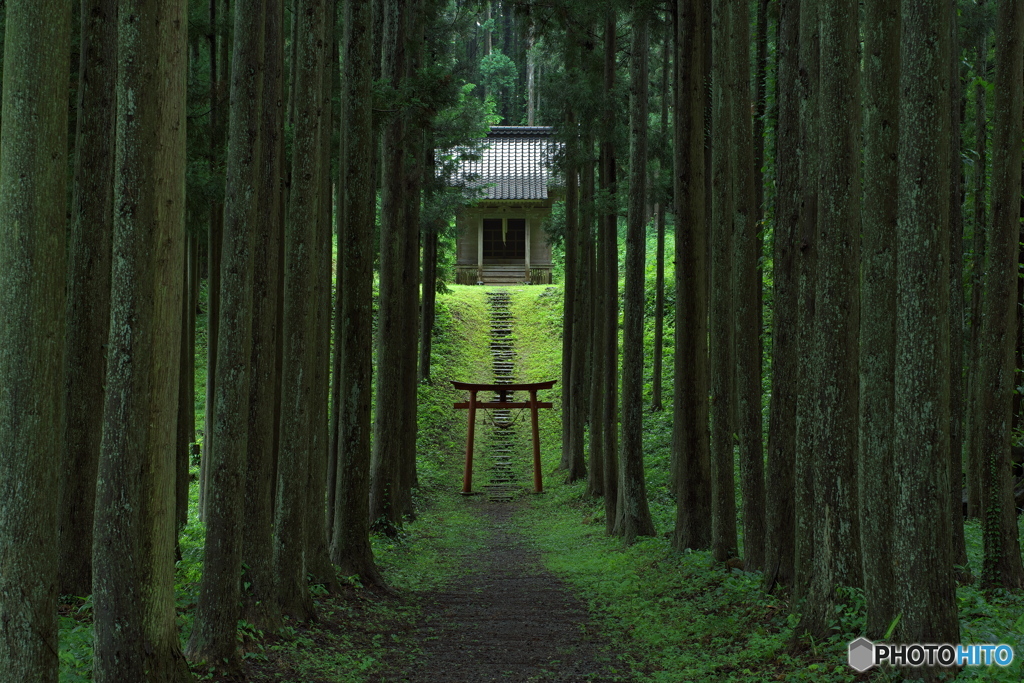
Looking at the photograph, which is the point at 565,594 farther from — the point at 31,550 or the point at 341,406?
the point at 31,550

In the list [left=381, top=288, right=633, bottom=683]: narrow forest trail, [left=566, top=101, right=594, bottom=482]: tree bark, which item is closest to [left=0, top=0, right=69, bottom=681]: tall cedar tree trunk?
[left=381, top=288, right=633, bottom=683]: narrow forest trail

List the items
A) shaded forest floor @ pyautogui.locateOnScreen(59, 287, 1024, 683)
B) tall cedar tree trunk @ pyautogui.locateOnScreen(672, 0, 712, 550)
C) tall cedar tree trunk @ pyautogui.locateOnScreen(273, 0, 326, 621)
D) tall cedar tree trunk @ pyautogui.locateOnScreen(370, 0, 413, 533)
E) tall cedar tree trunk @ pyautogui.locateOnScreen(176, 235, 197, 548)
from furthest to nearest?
tall cedar tree trunk @ pyautogui.locateOnScreen(370, 0, 413, 533) → tall cedar tree trunk @ pyautogui.locateOnScreen(672, 0, 712, 550) → tall cedar tree trunk @ pyautogui.locateOnScreen(176, 235, 197, 548) → tall cedar tree trunk @ pyautogui.locateOnScreen(273, 0, 326, 621) → shaded forest floor @ pyautogui.locateOnScreen(59, 287, 1024, 683)

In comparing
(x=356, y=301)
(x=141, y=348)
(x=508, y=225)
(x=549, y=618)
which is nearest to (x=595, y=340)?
(x=356, y=301)

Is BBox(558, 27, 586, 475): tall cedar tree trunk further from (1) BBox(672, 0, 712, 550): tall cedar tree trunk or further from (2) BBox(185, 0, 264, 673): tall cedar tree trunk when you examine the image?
(2) BBox(185, 0, 264, 673): tall cedar tree trunk

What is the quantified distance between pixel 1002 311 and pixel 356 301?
645 centimetres

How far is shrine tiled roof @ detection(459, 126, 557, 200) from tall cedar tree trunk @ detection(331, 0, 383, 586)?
26232 millimetres

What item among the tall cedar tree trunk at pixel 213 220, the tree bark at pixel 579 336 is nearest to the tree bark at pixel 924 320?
the tall cedar tree trunk at pixel 213 220

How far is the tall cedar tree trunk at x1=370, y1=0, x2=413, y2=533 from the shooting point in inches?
496

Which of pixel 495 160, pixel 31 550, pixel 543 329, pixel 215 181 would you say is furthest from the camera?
pixel 495 160

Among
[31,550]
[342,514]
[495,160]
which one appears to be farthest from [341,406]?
[495,160]

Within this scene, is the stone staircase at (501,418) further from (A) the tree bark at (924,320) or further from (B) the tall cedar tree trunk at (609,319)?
(A) the tree bark at (924,320)

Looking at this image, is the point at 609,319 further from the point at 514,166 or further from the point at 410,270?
the point at 514,166

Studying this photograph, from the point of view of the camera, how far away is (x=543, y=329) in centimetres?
3162

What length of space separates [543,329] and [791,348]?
23409mm
